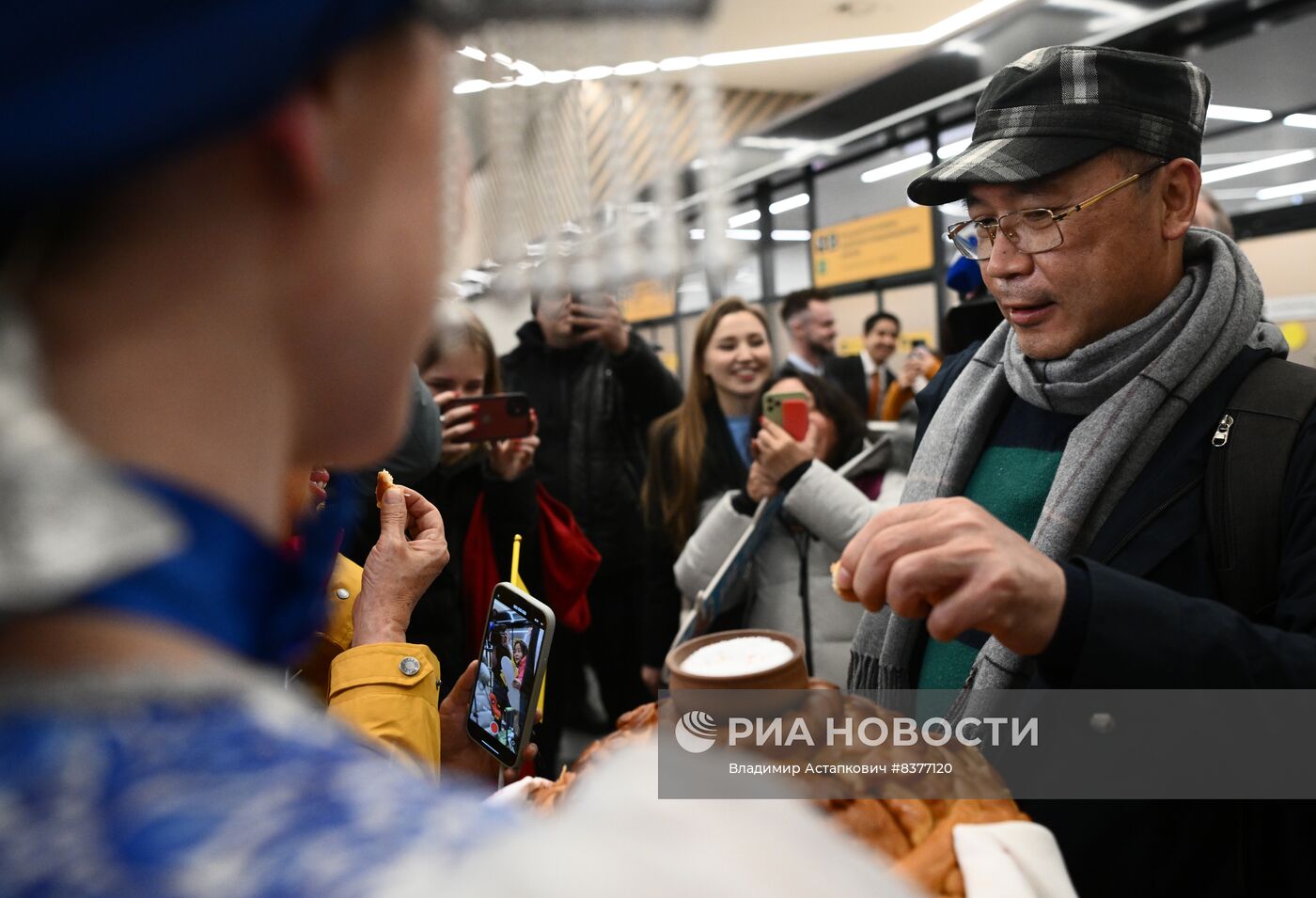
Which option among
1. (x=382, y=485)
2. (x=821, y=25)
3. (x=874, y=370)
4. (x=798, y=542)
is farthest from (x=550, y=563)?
(x=821, y=25)

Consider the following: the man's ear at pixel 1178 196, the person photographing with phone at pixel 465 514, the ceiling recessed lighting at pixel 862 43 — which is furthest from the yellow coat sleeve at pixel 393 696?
the ceiling recessed lighting at pixel 862 43

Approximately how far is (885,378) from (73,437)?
7.06 meters

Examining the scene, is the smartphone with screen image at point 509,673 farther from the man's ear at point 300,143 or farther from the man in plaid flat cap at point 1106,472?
the man's ear at point 300,143

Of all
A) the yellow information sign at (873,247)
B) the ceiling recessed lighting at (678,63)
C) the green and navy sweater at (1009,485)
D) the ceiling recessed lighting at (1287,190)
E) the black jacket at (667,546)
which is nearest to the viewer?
the ceiling recessed lighting at (678,63)

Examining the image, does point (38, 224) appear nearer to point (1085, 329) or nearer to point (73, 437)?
point (73, 437)


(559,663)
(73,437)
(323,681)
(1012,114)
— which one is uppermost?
(1012,114)

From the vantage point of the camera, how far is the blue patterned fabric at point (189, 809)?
302mm

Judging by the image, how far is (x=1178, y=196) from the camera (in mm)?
1445

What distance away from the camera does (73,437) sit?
0.32m

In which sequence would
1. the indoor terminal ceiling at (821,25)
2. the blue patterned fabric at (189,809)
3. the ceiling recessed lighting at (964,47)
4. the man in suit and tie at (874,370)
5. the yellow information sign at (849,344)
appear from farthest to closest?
the yellow information sign at (849,344) < the indoor terminal ceiling at (821,25) < the ceiling recessed lighting at (964,47) < the man in suit and tie at (874,370) < the blue patterned fabric at (189,809)

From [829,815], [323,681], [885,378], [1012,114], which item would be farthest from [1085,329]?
[885,378]

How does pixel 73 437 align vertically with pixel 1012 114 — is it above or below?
below

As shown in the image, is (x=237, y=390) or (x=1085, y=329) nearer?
(x=237, y=390)

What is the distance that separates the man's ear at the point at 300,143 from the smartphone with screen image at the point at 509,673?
2.75 feet
